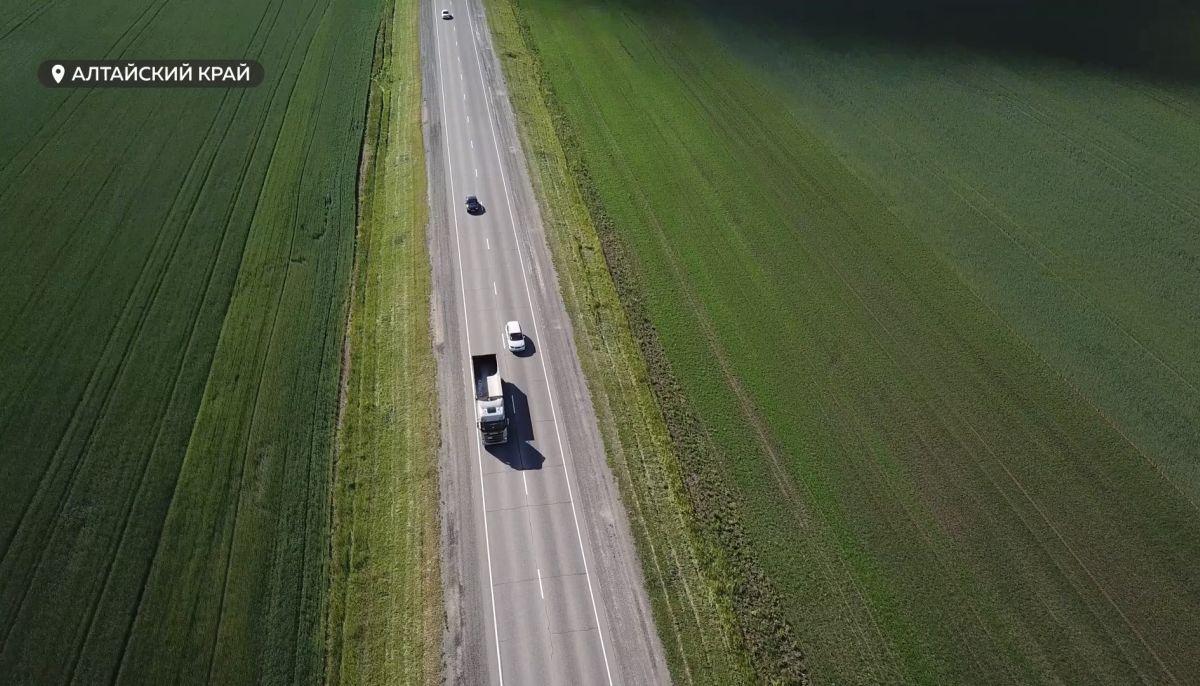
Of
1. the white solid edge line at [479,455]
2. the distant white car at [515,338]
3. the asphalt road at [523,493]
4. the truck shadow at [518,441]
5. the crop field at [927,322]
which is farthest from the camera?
the distant white car at [515,338]

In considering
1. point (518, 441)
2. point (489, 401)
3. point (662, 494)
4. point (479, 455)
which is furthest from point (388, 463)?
point (662, 494)

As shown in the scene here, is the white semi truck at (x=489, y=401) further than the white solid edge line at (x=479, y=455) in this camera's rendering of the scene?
Yes

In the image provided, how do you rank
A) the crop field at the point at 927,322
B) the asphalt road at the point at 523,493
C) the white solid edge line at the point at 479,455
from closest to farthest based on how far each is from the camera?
the asphalt road at the point at 523,493 < the white solid edge line at the point at 479,455 < the crop field at the point at 927,322

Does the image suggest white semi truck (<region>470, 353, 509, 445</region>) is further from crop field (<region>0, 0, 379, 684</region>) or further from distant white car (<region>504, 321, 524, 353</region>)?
crop field (<region>0, 0, 379, 684</region>)

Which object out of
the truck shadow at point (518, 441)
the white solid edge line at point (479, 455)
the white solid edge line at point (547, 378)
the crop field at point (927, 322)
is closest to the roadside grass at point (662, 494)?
the crop field at point (927, 322)

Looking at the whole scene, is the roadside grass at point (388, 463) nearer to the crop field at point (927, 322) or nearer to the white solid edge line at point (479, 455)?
the white solid edge line at point (479, 455)

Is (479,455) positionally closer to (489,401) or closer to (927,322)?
(489,401)

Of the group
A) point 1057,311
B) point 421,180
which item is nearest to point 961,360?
point 1057,311

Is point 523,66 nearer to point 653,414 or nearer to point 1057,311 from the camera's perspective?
point 653,414
